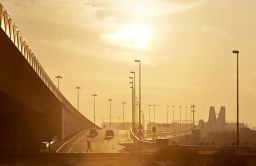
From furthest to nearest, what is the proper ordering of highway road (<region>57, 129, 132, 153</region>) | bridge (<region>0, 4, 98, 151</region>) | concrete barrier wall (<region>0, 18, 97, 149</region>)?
1. highway road (<region>57, 129, 132, 153</region>)
2. concrete barrier wall (<region>0, 18, 97, 149</region>)
3. bridge (<region>0, 4, 98, 151</region>)

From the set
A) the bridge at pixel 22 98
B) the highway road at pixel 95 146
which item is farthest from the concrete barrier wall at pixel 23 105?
the highway road at pixel 95 146

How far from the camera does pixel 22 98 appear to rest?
221ft

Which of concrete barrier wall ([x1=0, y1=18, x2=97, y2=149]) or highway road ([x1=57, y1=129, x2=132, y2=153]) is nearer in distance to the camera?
concrete barrier wall ([x1=0, y1=18, x2=97, y2=149])

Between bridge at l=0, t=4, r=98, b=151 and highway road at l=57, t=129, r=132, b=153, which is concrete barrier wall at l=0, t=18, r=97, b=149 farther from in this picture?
highway road at l=57, t=129, r=132, b=153

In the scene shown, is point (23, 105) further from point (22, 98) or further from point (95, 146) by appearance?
point (95, 146)

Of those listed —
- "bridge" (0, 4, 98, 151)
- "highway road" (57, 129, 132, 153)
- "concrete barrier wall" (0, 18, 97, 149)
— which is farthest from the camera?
"highway road" (57, 129, 132, 153)

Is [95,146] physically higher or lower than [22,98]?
lower

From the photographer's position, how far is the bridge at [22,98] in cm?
4369

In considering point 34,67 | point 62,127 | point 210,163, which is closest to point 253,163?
point 210,163

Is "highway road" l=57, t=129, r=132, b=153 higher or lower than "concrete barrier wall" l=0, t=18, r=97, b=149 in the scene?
lower

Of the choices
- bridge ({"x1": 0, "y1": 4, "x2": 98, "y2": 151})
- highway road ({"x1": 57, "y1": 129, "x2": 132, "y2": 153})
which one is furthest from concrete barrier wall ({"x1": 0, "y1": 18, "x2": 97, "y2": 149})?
highway road ({"x1": 57, "y1": 129, "x2": 132, "y2": 153})

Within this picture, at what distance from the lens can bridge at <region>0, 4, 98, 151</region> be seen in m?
43.7

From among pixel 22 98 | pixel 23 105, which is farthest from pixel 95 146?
pixel 22 98

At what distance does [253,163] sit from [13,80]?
21.0 meters
